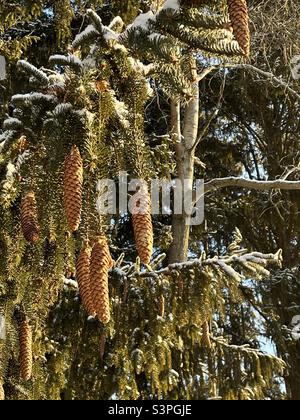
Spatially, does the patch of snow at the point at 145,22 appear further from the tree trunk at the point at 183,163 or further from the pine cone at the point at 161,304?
the tree trunk at the point at 183,163

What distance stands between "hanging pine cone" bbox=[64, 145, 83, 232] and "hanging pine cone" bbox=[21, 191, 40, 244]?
0.15 meters

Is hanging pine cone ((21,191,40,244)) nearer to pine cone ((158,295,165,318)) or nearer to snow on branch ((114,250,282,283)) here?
snow on branch ((114,250,282,283))

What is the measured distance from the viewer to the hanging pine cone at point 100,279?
4.66 ft

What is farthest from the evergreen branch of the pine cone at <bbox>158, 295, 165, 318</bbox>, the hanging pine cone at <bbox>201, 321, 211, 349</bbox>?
the hanging pine cone at <bbox>201, 321, 211, 349</bbox>

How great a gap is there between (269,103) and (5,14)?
5.78m

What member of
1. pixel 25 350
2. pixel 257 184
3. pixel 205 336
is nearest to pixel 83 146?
pixel 25 350

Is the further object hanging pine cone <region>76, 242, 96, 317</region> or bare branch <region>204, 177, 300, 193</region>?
bare branch <region>204, 177, 300, 193</region>

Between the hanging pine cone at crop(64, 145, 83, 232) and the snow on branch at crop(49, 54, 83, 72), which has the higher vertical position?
the snow on branch at crop(49, 54, 83, 72)

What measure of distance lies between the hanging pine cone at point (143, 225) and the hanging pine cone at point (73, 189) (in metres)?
0.14

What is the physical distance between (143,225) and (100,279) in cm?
18

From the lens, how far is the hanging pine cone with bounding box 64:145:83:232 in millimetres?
1362

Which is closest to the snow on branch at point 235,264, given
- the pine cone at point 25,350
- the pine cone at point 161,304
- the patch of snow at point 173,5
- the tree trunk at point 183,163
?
the pine cone at point 161,304

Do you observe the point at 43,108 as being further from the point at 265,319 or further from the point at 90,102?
the point at 265,319

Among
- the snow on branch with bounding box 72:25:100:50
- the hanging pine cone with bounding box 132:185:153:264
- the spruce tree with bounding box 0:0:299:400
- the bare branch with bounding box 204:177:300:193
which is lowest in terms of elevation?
the hanging pine cone with bounding box 132:185:153:264
